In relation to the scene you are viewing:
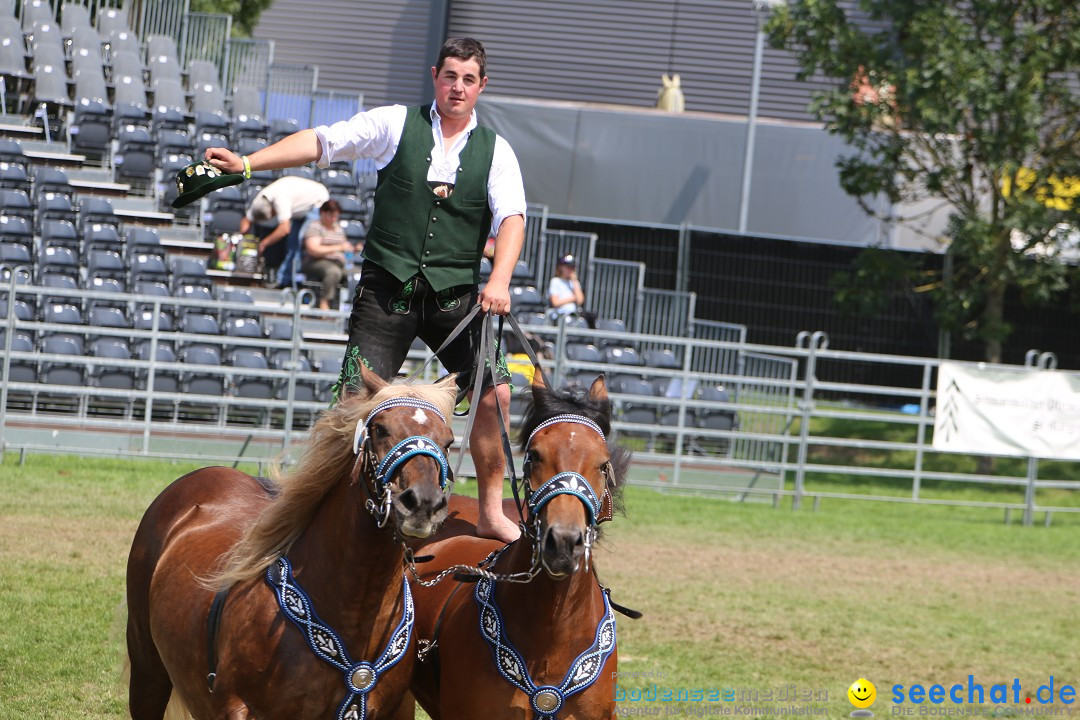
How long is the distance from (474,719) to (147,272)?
11.5m

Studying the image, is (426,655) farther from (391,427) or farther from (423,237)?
(423,237)

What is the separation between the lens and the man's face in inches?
179

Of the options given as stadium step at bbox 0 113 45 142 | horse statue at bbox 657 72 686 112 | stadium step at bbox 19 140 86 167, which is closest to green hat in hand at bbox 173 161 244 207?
stadium step at bbox 19 140 86 167

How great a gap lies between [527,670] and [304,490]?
88cm

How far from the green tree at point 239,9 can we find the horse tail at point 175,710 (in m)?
23.3

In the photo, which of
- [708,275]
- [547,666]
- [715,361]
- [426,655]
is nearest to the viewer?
[547,666]

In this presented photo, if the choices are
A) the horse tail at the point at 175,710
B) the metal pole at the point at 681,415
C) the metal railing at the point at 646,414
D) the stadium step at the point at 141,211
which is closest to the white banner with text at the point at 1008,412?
the metal railing at the point at 646,414

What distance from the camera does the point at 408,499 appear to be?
132 inches

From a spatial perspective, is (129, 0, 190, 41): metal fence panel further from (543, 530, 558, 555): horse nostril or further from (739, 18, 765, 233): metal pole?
(543, 530, 558, 555): horse nostril

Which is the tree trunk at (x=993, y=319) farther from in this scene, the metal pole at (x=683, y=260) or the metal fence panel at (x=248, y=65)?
the metal fence panel at (x=248, y=65)

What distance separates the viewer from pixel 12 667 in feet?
19.4

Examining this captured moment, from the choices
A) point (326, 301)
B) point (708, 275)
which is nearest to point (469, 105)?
point (326, 301)

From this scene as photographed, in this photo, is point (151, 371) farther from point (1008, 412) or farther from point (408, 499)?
point (408, 499)

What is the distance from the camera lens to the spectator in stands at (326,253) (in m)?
14.5
